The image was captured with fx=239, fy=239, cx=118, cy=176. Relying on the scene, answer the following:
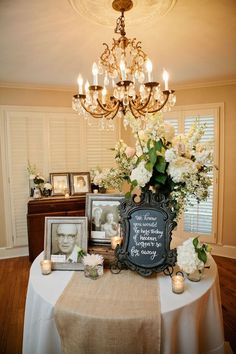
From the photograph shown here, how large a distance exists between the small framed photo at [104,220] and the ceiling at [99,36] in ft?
4.28

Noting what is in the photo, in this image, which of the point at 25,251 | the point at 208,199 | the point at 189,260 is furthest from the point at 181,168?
the point at 25,251

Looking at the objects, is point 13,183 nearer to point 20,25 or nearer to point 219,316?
point 20,25

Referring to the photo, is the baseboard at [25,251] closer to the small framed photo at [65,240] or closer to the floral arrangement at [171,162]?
the small framed photo at [65,240]

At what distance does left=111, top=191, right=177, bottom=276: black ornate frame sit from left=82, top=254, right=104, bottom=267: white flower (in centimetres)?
10

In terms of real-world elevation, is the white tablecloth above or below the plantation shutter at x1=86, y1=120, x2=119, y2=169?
below

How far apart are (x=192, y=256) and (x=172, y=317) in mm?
310

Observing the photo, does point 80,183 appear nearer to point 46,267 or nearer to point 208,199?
point 208,199

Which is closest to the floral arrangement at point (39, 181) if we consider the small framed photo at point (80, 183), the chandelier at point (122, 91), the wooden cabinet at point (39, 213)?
the wooden cabinet at point (39, 213)

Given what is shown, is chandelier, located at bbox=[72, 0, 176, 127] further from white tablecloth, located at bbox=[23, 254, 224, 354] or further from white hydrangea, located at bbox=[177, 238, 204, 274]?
white tablecloth, located at bbox=[23, 254, 224, 354]

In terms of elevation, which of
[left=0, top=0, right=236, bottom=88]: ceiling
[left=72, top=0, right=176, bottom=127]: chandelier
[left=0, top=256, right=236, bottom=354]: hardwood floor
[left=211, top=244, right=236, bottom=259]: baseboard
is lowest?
[left=0, top=256, right=236, bottom=354]: hardwood floor

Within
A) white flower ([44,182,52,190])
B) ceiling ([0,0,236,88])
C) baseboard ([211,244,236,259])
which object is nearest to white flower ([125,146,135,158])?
ceiling ([0,0,236,88])

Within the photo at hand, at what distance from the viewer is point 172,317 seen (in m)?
1.07

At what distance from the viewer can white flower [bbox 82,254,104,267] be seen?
1.34 m

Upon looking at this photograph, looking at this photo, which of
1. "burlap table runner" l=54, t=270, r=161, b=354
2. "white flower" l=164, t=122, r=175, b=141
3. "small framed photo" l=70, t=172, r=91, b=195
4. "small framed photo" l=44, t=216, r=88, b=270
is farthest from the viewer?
"small framed photo" l=70, t=172, r=91, b=195
